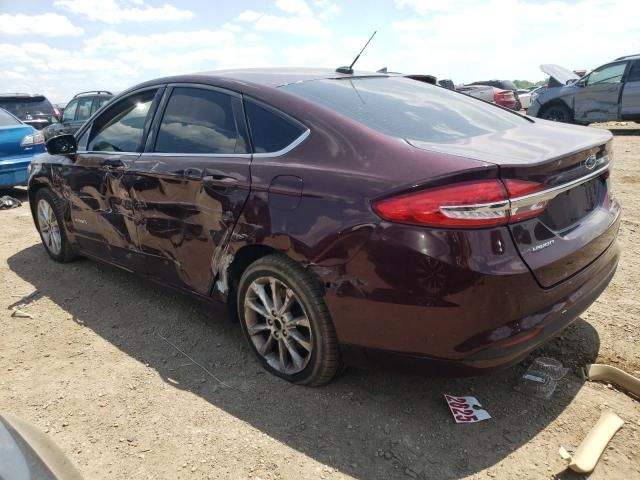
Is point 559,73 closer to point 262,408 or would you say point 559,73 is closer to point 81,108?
point 81,108

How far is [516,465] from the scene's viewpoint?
84.0 inches

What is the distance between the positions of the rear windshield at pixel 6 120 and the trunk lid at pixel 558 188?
8.01 meters

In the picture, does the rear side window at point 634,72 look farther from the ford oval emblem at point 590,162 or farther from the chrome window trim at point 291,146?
the chrome window trim at point 291,146

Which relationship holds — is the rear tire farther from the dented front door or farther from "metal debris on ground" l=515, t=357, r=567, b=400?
the dented front door

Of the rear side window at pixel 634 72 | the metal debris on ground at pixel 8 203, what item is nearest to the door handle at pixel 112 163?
the metal debris on ground at pixel 8 203

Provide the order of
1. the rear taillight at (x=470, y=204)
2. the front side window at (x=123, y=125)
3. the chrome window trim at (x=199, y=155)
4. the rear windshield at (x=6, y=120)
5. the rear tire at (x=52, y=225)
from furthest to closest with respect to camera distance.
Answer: the rear windshield at (x=6, y=120)
the rear tire at (x=52, y=225)
the front side window at (x=123, y=125)
the chrome window trim at (x=199, y=155)
the rear taillight at (x=470, y=204)

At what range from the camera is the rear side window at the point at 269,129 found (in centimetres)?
258

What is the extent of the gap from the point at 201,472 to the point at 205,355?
1.00 metres

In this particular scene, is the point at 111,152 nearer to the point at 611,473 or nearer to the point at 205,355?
the point at 205,355

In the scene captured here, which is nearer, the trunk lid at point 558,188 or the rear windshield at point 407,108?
the trunk lid at point 558,188

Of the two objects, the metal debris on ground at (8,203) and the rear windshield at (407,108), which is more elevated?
the rear windshield at (407,108)

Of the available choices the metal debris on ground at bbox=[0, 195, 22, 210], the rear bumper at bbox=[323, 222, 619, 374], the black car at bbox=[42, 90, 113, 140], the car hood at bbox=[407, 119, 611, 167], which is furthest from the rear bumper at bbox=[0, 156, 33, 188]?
the car hood at bbox=[407, 119, 611, 167]

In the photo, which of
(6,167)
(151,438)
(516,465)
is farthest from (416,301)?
(6,167)

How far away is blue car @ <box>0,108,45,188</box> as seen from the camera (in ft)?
25.5
